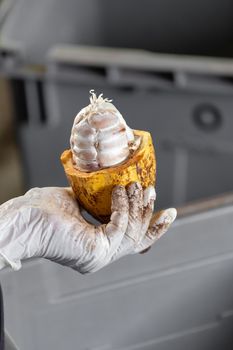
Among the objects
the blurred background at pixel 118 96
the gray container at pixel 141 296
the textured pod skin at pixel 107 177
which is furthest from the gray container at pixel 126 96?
the textured pod skin at pixel 107 177

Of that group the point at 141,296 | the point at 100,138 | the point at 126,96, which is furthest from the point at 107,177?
the point at 126,96

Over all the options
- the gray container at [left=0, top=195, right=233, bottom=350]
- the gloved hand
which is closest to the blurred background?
the gray container at [left=0, top=195, right=233, bottom=350]

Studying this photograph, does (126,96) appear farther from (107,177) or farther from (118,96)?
(107,177)

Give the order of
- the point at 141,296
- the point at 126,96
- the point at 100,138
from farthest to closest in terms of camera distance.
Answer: the point at 126,96 → the point at 141,296 → the point at 100,138

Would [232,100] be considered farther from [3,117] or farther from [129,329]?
[3,117]

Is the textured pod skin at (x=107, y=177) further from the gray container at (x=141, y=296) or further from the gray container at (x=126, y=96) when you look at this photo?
the gray container at (x=126, y=96)

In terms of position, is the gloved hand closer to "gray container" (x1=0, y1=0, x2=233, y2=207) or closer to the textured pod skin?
the textured pod skin
